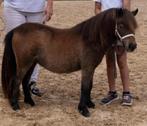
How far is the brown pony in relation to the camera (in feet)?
18.0

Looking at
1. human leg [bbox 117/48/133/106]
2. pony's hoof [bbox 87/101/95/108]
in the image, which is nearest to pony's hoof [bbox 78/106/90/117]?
pony's hoof [bbox 87/101/95/108]

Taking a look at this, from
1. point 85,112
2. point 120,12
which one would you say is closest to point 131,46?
point 120,12

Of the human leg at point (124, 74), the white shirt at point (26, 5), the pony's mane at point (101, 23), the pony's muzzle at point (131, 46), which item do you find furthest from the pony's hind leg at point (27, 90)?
the pony's muzzle at point (131, 46)

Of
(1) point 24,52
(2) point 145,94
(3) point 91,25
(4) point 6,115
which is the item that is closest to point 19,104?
(4) point 6,115

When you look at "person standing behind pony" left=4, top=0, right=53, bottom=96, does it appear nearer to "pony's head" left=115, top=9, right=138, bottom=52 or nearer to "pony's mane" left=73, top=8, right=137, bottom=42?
"pony's mane" left=73, top=8, right=137, bottom=42

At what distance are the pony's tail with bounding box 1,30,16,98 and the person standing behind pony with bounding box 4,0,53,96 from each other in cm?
39

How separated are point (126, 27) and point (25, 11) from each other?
148cm

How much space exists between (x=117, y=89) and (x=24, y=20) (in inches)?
72.6

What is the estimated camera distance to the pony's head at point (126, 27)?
5.27 m

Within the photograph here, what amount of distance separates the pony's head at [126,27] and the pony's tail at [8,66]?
56.2 inches

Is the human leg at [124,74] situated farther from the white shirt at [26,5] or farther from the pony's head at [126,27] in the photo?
the white shirt at [26,5]

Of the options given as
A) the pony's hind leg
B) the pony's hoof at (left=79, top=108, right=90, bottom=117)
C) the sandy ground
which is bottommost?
the sandy ground

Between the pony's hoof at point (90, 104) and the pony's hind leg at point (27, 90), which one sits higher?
the pony's hind leg at point (27, 90)

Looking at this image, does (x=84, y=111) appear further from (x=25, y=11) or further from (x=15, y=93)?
(x=25, y=11)
